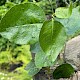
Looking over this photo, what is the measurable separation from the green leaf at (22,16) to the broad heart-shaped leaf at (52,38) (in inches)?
1.6

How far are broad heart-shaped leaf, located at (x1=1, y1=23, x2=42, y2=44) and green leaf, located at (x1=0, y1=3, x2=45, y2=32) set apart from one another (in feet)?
0.04

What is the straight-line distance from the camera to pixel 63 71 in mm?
859

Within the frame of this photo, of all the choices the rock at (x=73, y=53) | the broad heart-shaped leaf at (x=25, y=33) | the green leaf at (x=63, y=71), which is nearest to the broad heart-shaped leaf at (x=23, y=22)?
the broad heart-shaped leaf at (x=25, y=33)

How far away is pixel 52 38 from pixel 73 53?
0.36 meters

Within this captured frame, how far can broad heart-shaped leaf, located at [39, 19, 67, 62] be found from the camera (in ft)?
2.04

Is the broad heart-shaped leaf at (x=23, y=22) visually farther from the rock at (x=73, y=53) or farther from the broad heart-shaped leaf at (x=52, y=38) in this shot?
the rock at (x=73, y=53)

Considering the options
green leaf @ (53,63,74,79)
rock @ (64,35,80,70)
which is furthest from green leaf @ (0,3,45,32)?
rock @ (64,35,80,70)

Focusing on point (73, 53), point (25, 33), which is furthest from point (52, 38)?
point (73, 53)

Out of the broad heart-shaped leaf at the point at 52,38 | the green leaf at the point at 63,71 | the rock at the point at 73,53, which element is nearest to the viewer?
the broad heart-shaped leaf at the point at 52,38

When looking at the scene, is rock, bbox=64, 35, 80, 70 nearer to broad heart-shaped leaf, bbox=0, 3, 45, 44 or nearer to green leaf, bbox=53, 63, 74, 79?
green leaf, bbox=53, 63, 74, 79

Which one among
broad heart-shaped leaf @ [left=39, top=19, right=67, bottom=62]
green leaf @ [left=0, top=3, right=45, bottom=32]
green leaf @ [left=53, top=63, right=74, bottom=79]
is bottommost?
green leaf @ [left=53, top=63, right=74, bottom=79]

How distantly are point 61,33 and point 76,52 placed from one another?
36 centimetres

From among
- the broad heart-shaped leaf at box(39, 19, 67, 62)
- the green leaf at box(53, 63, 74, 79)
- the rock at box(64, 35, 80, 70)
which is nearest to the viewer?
the broad heart-shaped leaf at box(39, 19, 67, 62)

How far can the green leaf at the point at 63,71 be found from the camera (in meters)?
0.84
